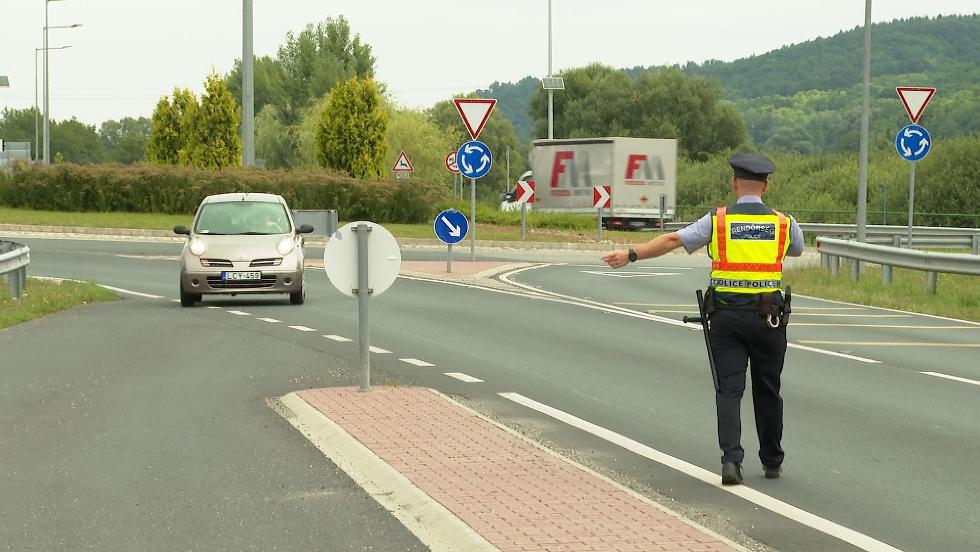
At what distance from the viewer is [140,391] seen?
12023 mm

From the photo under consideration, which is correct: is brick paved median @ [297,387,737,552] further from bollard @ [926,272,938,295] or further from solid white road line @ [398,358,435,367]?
bollard @ [926,272,938,295]

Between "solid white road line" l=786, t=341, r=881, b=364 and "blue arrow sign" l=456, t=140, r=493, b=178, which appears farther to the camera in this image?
"blue arrow sign" l=456, t=140, r=493, b=178

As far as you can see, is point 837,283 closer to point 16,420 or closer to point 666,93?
point 16,420

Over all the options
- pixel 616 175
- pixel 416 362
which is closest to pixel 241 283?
pixel 416 362

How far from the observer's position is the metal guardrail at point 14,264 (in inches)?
789

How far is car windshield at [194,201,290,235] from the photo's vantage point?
21953 millimetres

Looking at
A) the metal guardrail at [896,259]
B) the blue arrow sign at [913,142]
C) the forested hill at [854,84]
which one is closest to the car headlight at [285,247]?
the metal guardrail at [896,259]

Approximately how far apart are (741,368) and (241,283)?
13501 millimetres

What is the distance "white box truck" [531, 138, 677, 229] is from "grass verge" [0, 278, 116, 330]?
31.2m

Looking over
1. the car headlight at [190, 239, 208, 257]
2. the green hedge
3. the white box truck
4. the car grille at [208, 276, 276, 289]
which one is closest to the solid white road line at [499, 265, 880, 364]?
the car grille at [208, 276, 276, 289]

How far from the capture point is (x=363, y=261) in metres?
11.1

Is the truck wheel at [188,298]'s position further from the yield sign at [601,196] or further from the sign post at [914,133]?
the yield sign at [601,196]

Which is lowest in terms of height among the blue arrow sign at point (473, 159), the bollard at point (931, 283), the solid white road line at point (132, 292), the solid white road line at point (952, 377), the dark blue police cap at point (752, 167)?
the solid white road line at point (132, 292)

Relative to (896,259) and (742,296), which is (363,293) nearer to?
(742,296)
